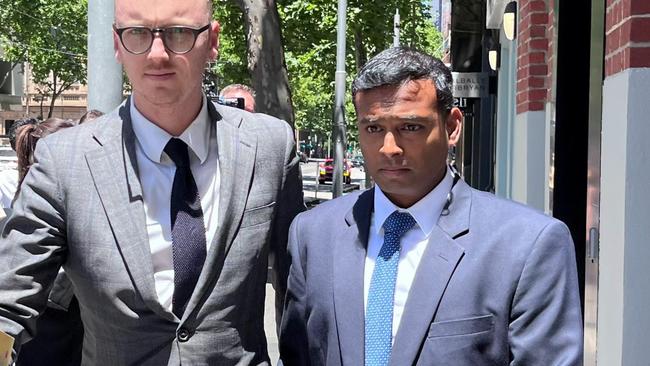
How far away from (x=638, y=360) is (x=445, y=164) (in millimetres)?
1908

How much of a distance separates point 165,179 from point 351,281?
587mm

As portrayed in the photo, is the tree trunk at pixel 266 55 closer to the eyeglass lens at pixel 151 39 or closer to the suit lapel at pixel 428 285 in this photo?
the eyeglass lens at pixel 151 39

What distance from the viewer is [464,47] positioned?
18.1 metres

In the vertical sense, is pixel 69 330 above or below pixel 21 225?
below

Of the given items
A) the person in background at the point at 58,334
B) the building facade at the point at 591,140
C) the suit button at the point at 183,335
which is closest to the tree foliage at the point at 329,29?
the building facade at the point at 591,140

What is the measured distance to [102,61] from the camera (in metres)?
6.29

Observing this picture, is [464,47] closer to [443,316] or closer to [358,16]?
[358,16]

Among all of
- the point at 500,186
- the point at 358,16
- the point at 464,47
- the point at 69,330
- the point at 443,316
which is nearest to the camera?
the point at 443,316

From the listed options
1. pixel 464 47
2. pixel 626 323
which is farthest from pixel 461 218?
pixel 464 47

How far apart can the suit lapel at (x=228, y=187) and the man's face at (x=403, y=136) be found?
0.41 metres

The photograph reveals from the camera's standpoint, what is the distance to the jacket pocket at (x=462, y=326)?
2.08 m

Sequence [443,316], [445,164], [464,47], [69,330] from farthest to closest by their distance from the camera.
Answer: [464,47] < [69,330] < [445,164] < [443,316]

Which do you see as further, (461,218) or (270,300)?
(270,300)

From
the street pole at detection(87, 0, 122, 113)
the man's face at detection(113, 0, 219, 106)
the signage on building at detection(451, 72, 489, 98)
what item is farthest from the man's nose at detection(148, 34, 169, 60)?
the signage on building at detection(451, 72, 489, 98)
